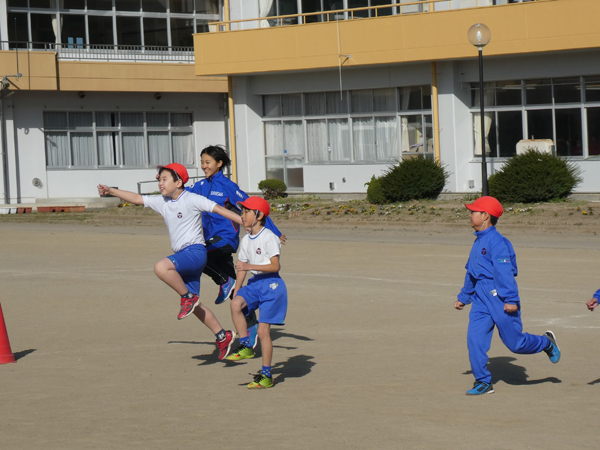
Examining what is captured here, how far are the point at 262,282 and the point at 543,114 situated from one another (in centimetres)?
2168

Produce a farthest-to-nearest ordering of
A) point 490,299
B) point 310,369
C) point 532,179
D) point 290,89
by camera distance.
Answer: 1. point 290,89
2. point 532,179
3. point 310,369
4. point 490,299

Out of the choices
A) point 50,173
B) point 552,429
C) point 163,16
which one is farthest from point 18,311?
point 163,16

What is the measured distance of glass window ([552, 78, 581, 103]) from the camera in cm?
2633

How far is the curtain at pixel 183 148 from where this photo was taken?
37219mm

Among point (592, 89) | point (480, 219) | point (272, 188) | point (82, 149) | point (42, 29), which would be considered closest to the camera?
point (480, 219)

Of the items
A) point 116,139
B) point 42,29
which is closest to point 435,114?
point 116,139

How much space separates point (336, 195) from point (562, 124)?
310 inches

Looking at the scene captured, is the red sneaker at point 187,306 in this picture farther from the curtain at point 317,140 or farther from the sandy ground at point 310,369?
the curtain at point 317,140

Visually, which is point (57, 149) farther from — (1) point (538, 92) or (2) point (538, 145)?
(2) point (538, 145)

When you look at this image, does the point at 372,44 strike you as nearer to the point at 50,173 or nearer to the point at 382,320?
the point at 50,173

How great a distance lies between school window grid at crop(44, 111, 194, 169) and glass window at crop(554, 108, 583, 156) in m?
16.6

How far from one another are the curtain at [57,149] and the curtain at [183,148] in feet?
15.1

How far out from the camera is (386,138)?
30.1 metres

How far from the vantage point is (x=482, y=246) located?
677cm
